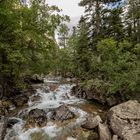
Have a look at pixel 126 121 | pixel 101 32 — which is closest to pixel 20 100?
pixel 126 121

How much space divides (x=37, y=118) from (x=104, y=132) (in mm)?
4443

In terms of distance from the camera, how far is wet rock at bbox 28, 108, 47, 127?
13.9 metres

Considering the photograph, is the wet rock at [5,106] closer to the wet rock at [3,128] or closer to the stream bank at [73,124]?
the stream bank at [73,124]

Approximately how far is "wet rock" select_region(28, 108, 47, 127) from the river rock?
4070 millimetres

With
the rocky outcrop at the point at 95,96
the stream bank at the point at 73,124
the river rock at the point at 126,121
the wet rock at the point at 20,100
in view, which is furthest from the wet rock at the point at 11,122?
the rocky outcrop at the point at 95,96

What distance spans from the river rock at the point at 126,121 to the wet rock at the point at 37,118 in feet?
13.4

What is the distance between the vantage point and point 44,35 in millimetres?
17031

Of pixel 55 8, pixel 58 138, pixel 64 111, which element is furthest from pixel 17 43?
pixel 58 138

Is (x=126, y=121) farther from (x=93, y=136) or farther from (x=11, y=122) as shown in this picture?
(x=11, y=122)

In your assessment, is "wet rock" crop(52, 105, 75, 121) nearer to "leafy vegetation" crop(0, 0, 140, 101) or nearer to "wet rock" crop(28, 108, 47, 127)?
"wet rock" crop(28, 108, 47, 127)

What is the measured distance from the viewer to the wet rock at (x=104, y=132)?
11.8 metres

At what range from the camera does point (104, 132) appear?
12047 millimetres

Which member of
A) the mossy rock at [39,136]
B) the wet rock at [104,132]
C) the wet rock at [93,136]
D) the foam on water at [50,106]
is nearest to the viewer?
the wet rock at [104,132]

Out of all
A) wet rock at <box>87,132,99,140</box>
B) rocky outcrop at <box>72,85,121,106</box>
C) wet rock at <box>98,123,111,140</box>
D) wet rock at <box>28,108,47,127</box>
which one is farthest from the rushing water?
wet rock at <box>98,123,111,140</box>
